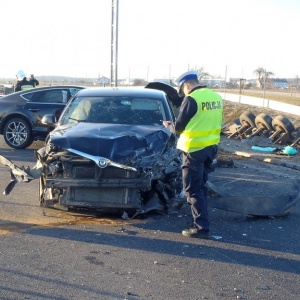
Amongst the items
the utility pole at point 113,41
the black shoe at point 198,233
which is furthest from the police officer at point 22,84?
the black shoe at point 198,233

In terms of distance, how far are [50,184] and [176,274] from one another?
2.24m

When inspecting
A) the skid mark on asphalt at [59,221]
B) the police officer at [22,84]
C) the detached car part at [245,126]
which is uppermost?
the police officer at [22,84]

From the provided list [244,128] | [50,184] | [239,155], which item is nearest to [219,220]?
[50,184]

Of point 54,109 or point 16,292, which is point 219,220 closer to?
point 16,292

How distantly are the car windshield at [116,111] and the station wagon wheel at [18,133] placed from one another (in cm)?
547

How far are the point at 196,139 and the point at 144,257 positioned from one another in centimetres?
150

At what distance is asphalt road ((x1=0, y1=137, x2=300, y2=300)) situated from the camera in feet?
15.8

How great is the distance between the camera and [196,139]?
21.1 ft

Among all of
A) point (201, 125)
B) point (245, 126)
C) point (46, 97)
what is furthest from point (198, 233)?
point (245, 126)

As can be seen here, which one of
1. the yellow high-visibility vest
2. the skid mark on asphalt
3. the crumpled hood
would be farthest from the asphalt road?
the yellow high-visibility vest

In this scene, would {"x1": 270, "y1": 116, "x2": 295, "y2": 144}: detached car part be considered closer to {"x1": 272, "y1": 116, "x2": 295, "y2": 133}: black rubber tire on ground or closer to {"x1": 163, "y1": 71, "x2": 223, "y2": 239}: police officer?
{"x1": 272, "y1": 116, "x2": 295, "y2": 133}: black rubber tire on ground

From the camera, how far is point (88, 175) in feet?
22.4

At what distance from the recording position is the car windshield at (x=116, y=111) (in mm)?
8195

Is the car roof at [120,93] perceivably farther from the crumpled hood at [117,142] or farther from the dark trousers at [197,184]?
the dark trousers at [197,184]
